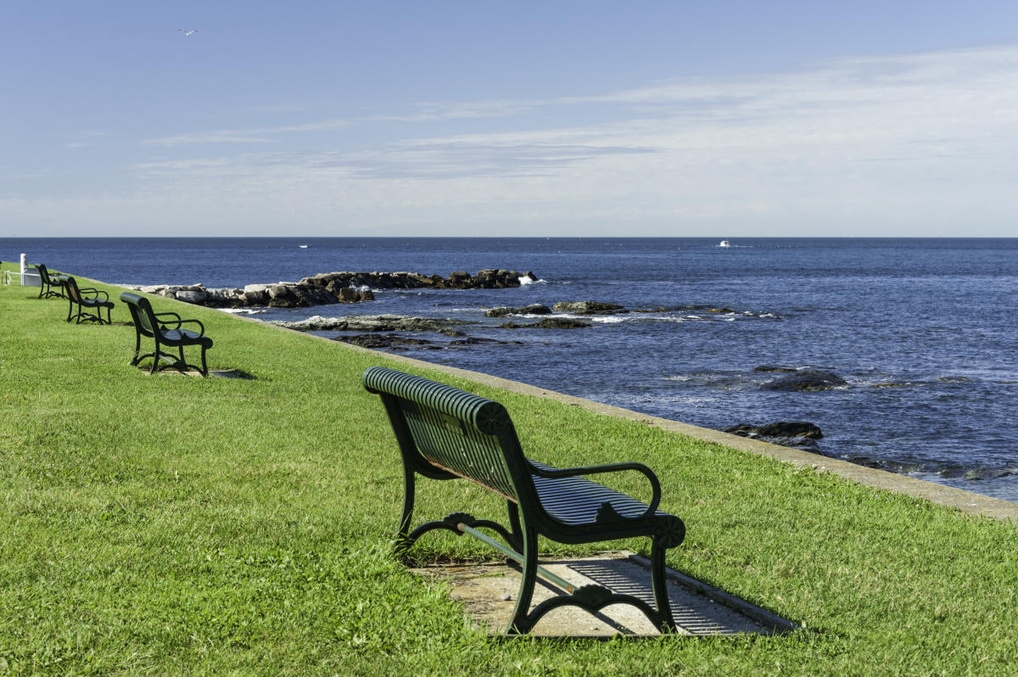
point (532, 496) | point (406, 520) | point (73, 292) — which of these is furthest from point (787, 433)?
point (73, 292)

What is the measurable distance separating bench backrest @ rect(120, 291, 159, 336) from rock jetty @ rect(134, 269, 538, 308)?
1171 inches

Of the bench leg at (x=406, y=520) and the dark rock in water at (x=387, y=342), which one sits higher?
the bench leg at (x=406, y=520)

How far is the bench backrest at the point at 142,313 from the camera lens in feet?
40.4

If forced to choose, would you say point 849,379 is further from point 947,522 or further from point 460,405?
point 460,405

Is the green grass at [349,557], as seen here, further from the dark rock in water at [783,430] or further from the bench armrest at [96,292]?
the bench armrest at [96,292]

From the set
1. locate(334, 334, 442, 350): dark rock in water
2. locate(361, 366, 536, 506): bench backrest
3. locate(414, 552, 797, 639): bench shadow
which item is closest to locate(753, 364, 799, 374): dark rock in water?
locate(334, 334, 442, 350): dark rock in water

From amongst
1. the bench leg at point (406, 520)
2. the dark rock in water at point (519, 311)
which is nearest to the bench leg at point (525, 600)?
the bench leg at point (406, 520)

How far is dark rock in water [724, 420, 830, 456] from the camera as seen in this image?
1600 centimetres

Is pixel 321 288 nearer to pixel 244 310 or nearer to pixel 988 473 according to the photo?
pixel 244 310

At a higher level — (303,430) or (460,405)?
(460,405)

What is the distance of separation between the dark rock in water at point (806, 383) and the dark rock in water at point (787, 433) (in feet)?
18.6

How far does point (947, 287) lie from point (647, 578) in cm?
7613

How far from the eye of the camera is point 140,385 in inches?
459

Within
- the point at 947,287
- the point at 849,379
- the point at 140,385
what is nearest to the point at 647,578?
the point at 140,385
